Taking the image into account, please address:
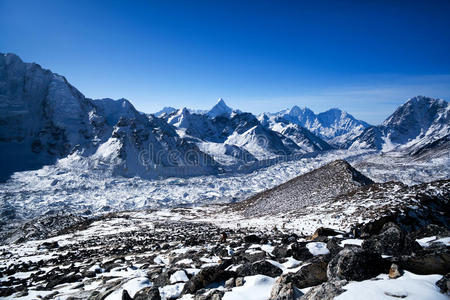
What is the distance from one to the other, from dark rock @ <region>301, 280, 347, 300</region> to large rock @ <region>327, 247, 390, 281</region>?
62cm

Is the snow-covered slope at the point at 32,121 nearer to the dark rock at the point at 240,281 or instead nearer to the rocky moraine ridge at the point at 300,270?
the rocky moraine ridge at the point at 300,270

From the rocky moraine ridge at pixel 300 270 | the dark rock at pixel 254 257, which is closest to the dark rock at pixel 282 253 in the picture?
the rocky moraine ridge at pixel 300 270

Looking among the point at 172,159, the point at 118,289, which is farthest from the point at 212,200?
the point at 118,289

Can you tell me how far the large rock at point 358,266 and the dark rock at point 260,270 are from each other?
1.99 metres

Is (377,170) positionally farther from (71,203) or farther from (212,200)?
(71,203)

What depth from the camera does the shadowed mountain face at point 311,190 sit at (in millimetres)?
34312

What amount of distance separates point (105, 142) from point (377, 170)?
198 meters

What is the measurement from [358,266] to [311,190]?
109ft

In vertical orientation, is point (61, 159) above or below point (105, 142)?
below

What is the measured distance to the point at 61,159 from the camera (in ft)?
576

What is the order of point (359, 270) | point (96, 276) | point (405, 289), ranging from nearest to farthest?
point (405, 289)
point (359, 270)
point (96, 276)

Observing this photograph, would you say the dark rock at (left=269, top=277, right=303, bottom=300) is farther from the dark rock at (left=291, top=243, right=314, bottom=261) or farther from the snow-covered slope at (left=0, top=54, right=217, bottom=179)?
the snow-covered slope at (left=0, top=54, right=217, bottom=179)

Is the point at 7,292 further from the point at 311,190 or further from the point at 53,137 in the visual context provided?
the point at 53,137

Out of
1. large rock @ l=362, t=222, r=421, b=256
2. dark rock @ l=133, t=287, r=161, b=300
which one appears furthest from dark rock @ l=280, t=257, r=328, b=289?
dark rock @ l=133, t=287, r=161, b=300
